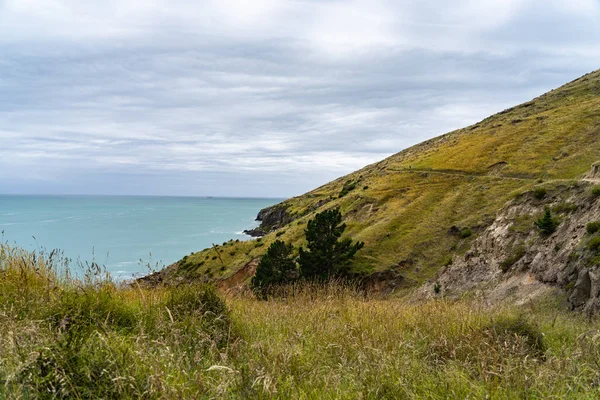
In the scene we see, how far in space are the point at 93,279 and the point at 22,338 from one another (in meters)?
2.83

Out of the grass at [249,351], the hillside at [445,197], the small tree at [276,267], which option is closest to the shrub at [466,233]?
the hillside at [445,197]

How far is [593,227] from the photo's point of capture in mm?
24828

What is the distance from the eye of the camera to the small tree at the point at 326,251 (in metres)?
40.3

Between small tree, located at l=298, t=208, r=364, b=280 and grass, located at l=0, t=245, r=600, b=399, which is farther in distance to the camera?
small tree, located at l=298, t=208, r=364, b=280

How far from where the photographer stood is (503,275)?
3269cm

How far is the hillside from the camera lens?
43.3 meters

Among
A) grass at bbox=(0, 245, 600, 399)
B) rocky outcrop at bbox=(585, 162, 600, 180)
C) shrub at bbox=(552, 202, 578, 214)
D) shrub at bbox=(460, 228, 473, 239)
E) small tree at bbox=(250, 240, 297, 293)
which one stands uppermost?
rocky outcrop at bbox=(585, 162, 600, 180)

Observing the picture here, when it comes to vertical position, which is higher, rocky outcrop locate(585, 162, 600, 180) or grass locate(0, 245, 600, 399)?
rocky outcrop locate(585, 162, 600, 180)

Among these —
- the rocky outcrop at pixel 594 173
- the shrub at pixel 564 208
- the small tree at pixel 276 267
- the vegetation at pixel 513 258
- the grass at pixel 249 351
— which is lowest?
the small tree at pixel 276 267

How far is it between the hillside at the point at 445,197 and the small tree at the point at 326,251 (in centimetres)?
180

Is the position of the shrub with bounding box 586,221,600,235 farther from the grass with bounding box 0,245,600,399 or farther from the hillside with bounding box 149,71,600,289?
the grass with bounding box 0,245,600,399

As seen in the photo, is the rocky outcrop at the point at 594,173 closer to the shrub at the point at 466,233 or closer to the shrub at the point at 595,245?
the shrub at the point at 466,233

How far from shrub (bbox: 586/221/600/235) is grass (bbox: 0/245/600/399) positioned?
70.5 feet

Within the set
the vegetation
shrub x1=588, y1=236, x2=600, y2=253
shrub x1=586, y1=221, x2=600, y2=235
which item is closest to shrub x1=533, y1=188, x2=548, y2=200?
the vegetation
